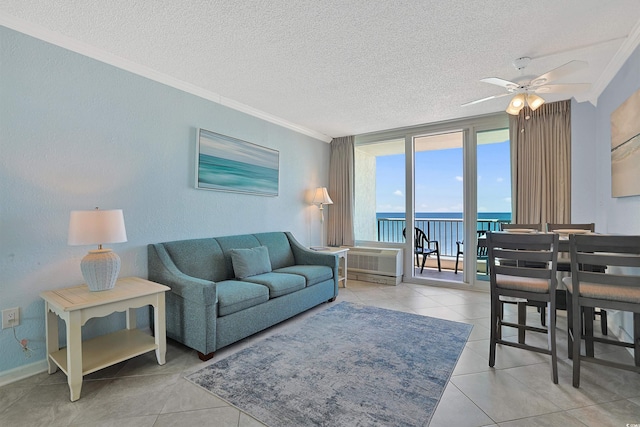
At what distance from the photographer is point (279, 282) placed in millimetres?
2998

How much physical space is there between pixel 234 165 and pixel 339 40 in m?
1.94

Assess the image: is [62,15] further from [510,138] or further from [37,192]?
[510,138]

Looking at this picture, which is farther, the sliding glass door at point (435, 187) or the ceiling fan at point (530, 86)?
the sliding glass door at point (435, 187)

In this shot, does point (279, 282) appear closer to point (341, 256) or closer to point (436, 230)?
point (341, 256)

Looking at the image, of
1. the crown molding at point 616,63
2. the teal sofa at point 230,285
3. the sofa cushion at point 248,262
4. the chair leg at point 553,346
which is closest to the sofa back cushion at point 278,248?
the teal sofa at point 230,285

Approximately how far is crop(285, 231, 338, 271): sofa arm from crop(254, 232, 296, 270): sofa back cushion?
0.21ft

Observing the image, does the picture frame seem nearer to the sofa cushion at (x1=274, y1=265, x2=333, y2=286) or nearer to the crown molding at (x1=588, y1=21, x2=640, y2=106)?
the sofa cushion at (x1=274, y1=265, x2=333, y2=286)

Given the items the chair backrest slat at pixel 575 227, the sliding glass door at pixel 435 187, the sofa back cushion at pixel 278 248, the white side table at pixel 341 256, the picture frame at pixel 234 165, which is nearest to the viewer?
the chair backrest slat at pixel 575 227

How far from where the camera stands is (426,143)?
5469mm

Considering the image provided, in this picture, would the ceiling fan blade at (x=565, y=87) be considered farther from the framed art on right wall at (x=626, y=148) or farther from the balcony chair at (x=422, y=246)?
the balcony chair at (x=422, y=246)

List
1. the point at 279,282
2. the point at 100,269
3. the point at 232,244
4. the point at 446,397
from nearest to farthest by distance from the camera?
the point at 446,397 → the point at 100,269 → the point at 279,282 → the point at 232,244

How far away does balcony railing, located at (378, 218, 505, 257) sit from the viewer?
18.6 feet

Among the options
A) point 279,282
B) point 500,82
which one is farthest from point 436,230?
point 279,282

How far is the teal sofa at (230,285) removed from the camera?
2328 mm
